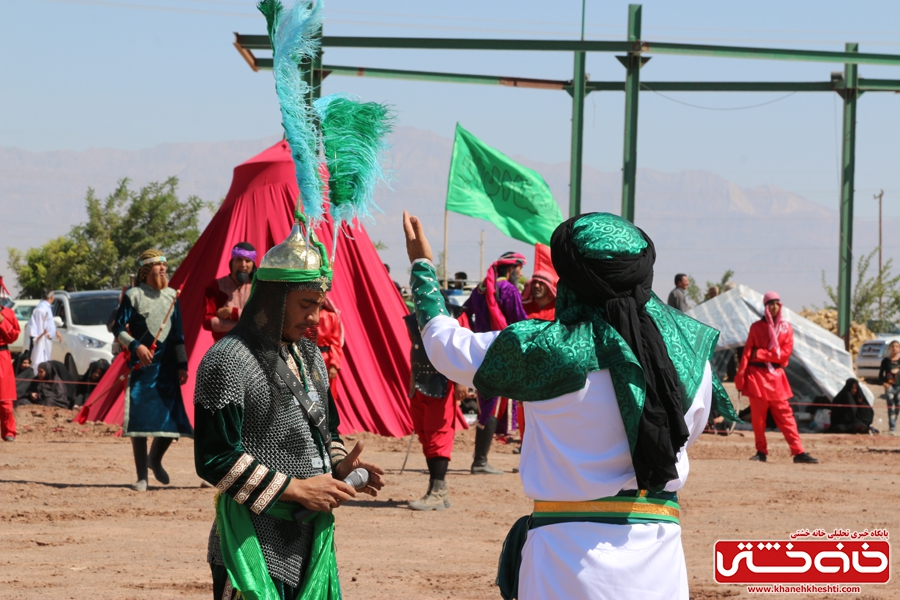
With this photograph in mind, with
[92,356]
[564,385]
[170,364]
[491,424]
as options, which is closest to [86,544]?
[170,364]

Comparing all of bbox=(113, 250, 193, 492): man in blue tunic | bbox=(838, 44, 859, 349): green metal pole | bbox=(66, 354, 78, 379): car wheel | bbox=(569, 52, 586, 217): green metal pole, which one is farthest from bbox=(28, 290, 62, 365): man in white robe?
bbox=(838, 44, 859, 349): green metal pole

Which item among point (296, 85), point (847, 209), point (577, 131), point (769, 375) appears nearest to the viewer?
point (296, 85)

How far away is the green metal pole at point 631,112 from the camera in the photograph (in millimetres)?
16656

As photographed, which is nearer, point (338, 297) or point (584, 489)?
point (584, 489)

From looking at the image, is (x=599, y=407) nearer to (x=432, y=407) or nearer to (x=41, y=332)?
(x=432, y=407)

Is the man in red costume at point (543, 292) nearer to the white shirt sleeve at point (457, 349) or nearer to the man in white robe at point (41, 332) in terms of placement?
the white shirt sleeve at point (457, 349)

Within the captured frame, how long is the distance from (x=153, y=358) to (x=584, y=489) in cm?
668

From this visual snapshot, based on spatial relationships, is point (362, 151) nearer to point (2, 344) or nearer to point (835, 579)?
point (835, 579)

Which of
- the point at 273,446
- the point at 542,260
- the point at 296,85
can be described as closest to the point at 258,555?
the point at 273,446

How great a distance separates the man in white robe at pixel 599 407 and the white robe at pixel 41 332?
52.7 feet

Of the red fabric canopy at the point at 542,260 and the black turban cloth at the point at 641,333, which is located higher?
the red fabric canopy at the point at 542,260

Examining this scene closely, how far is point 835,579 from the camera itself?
21.9 ft

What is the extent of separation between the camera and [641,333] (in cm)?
293

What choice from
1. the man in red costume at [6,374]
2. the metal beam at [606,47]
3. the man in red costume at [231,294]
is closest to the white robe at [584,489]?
the man in red costume at [231,294]
